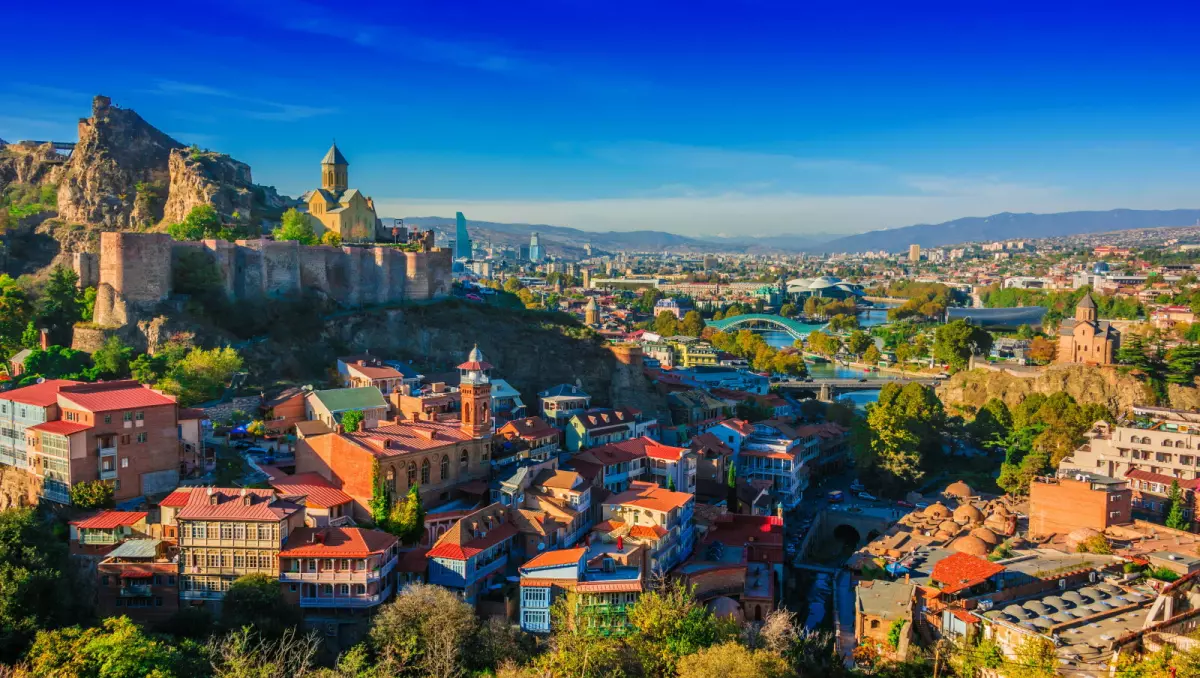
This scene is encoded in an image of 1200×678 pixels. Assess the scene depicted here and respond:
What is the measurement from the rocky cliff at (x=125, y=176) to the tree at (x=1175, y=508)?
30824mm

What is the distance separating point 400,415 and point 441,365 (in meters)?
7.36

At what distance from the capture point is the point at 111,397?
19.6m

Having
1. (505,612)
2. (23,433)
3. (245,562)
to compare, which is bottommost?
(505,612)

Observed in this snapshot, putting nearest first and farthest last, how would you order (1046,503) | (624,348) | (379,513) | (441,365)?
(379,513) → (1046,503) → (441,365) → (624,348)

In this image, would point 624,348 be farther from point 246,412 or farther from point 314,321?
point 246,412

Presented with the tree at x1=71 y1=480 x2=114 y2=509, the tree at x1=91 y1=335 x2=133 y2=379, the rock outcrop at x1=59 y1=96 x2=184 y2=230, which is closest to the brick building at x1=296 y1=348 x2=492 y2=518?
the tree at x1=71 y1=480 x2=114 y2=509

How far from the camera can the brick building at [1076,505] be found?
24.0 meters

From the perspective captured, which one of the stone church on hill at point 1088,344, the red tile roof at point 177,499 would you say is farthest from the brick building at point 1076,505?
the red tile roof at point 177,499

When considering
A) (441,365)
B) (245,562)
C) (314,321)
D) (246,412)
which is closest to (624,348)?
(441,365)

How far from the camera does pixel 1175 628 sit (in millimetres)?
16359

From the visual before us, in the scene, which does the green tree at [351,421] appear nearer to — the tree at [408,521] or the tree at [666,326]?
the tree at [408,521]

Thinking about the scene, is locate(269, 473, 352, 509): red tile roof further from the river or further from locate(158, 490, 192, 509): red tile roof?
the river

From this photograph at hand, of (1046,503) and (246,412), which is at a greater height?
(246,412)

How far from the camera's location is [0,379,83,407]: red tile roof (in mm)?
19438
